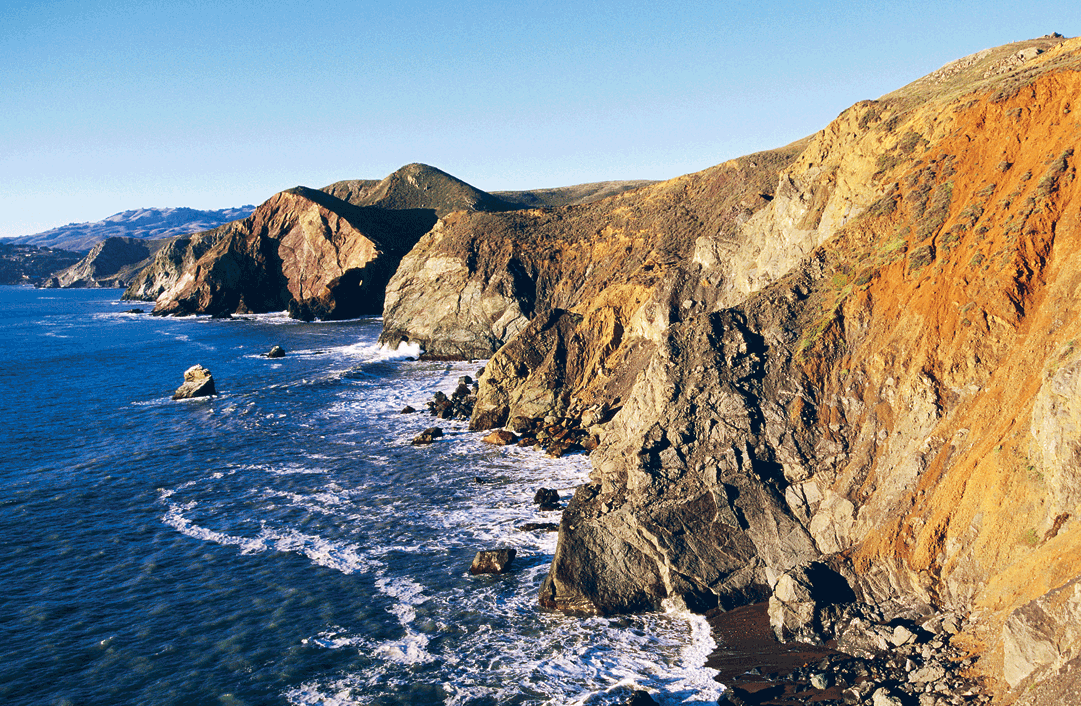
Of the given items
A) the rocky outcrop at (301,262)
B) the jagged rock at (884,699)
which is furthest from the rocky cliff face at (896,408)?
the rocky outcrop at (301,262)

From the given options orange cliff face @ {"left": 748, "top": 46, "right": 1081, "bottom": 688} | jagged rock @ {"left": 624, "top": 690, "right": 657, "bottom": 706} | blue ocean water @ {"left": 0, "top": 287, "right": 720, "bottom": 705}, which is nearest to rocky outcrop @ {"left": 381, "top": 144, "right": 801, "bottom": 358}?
blue ocean water @ {"left": 0, "top": 287, "right": 720, "bottom": 705}

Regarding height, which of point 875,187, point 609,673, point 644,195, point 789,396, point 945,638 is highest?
point 644,195

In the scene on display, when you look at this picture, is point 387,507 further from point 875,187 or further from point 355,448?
point 875,187

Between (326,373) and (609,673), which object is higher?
(326,373)

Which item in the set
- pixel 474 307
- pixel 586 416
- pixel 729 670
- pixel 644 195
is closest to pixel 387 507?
pixel 586 416

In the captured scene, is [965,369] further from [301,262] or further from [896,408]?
[301,262]
